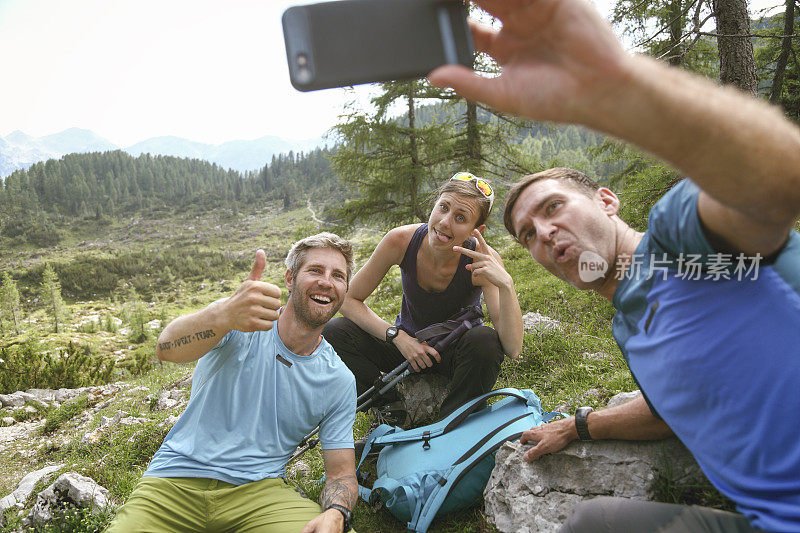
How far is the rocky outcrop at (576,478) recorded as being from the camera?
233 cm

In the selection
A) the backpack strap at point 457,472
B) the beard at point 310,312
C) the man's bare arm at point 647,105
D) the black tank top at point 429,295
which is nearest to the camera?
the man's bare arm at point 647,105

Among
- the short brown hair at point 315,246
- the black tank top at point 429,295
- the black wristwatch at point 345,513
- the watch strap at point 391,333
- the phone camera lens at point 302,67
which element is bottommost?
the black wristwatch at point 345,513

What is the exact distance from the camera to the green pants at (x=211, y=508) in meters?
2.50

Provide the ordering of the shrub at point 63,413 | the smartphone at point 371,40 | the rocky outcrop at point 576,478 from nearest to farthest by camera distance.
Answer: the smartphone at point 371,40 → the rocky outcrop at point 576,478 → the shrub at point 63,413

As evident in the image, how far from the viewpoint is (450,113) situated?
14.8 meters

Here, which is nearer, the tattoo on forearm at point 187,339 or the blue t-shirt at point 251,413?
the tattoo on forearm at point 187,339

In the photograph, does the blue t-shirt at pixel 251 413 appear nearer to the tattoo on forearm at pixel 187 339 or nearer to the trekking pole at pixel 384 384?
the tattoo on forearm at pixel 187 339

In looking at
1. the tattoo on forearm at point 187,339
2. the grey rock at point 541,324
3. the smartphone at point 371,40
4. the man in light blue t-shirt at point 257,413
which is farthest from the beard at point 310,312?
the grey rock at point 541,324

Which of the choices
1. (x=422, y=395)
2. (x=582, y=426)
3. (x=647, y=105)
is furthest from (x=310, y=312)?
(x=647, y=105)

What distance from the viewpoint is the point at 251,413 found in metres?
2.85

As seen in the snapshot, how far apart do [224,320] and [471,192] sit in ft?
7.52

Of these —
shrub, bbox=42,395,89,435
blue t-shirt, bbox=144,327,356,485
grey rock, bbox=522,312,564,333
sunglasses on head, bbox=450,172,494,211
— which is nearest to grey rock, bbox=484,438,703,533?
blue t-shirt, bbox=144,327,356,485

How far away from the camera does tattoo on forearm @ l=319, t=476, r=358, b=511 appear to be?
269 cm

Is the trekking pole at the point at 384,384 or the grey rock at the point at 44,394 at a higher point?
the trekking pole at the point at 384,384
